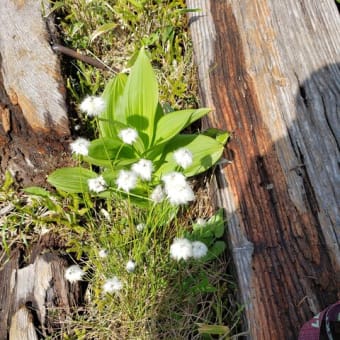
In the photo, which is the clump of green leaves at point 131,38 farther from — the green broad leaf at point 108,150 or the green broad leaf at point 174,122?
the green broad leaf at point 108,150

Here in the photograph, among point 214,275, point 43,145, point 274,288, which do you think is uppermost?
point 43,145

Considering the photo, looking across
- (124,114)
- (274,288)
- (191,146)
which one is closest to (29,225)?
(124,114)

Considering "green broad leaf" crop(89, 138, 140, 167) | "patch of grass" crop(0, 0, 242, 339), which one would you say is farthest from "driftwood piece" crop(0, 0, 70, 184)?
"green broad leaf" crop(89, 138, 140, 167)

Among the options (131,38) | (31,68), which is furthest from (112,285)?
(131,38)

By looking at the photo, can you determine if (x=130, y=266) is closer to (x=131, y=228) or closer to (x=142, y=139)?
(x=131, y=228)

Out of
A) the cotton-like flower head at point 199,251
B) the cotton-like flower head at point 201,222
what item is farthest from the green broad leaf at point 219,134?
the cotton-like flower head at point 199,251

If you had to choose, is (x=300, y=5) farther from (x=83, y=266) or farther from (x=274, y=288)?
(x=83, y=266)
